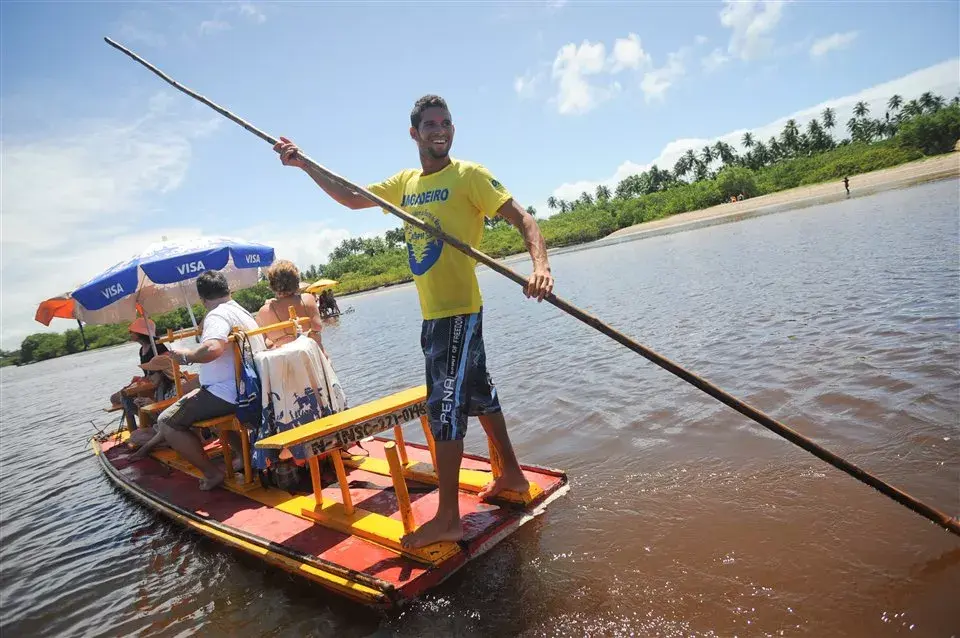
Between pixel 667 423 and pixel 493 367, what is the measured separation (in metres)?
4.63

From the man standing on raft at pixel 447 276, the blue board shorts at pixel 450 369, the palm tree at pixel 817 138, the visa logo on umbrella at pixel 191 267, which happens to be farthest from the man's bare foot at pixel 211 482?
the palm tree at pixel 817 138

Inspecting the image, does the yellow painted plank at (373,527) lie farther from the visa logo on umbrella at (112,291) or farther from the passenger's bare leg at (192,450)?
the visa logo on umbrella at (112,291)

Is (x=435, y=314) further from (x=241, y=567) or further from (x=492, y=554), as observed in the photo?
(x=241, y=567)

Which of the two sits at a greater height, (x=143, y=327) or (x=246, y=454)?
(x=143, y=327)

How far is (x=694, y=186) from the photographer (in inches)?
3258

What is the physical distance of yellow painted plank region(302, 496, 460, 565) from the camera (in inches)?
122

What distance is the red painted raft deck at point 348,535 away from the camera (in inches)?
118

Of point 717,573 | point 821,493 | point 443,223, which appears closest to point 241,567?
point 443,223

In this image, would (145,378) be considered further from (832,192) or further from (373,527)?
(832,192)

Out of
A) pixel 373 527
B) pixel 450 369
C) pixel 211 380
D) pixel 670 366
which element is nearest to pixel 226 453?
pixel 211 380

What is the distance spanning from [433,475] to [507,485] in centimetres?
85

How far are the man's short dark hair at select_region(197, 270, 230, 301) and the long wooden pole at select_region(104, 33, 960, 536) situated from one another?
1.67m

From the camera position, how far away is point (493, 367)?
9359 mm

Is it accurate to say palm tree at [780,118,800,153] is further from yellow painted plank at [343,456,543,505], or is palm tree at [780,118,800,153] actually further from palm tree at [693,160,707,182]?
yellow painted plank at [343,456,543,505]
